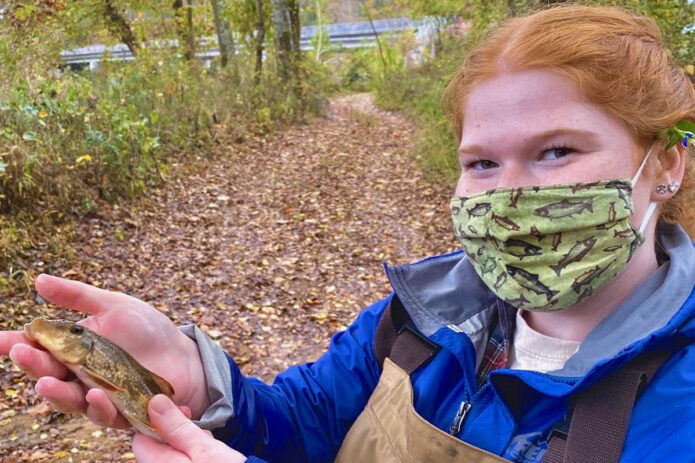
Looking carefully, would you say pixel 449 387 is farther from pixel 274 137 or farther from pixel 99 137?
pixel 274 137

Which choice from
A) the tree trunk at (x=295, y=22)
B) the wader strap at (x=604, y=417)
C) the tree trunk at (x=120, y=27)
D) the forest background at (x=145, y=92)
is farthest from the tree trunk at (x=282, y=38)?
the wader strap at (x=604, y=417)

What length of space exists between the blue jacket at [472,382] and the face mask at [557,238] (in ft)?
0.39

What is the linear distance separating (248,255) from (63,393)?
5635 millimetres

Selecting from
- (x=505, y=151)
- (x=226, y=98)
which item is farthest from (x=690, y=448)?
(x=226, y=98)

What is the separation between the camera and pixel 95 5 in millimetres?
12609

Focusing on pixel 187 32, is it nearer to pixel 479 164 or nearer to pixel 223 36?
pixel 223 36

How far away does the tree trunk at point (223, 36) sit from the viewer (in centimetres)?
1499

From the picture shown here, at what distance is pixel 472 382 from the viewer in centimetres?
167

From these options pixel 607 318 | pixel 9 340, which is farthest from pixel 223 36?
pixel 607 318

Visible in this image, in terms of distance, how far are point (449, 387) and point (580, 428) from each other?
0.46 meters

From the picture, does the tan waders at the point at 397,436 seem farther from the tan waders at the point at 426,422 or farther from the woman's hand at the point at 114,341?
the woman's hand at the point at 114,341

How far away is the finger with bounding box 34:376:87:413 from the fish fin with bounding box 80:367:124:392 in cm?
6

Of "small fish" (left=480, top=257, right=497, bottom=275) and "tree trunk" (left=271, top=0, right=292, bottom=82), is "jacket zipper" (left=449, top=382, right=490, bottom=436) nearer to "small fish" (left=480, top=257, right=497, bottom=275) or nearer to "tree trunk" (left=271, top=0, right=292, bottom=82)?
"small fish" (left=480, top=257, right=497, bottom=275)

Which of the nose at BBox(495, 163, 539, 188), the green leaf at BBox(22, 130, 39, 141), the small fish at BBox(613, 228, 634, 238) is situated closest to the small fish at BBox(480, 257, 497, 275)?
the nose at BBox(495, 163, 539, 188)
